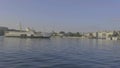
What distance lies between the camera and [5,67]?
20.2 m

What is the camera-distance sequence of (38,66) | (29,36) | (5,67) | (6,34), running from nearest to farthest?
(5,67)
(38,66)
(29,36)
(6,34)

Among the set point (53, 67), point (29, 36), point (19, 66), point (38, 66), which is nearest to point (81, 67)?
point (53, 67)

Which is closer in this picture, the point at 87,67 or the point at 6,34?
the point at 87,67

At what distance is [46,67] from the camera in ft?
70.1

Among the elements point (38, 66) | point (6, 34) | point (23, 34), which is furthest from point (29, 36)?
point (38, 66)

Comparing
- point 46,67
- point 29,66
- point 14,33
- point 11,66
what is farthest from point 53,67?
point 14,33

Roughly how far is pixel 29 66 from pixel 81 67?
541 centimetres

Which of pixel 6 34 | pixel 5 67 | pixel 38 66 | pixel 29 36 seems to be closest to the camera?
pixel 5 67

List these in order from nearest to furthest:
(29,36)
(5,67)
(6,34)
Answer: (5,67)
(29,36)
(6,34)

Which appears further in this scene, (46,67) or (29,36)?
(29,36)

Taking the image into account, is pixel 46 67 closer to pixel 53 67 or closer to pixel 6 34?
pixel 53 67

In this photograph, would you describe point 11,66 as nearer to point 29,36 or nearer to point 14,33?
point 29,36

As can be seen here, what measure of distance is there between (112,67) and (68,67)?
490cm

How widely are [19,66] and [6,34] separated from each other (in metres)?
178
